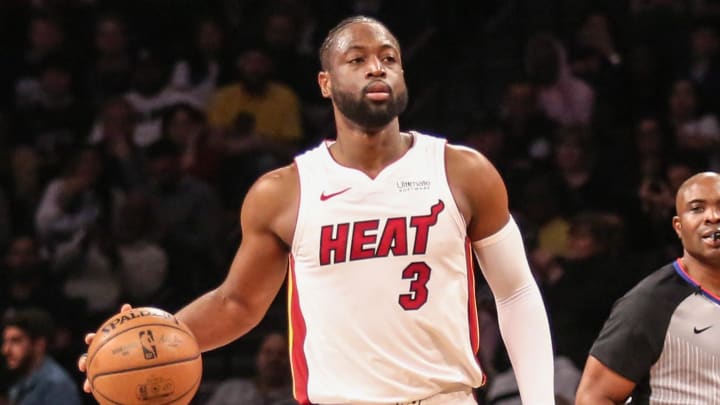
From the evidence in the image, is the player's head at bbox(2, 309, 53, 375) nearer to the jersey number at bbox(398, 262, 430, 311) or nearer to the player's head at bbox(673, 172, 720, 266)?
the player's head at bbox(673, 172, 720, 266)

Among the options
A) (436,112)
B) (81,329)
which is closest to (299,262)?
(81,329)

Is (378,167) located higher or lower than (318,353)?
higher

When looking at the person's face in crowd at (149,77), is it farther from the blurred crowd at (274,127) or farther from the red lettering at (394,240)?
the red lettering at (394,240)

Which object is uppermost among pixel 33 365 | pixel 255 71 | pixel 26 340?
pixel 255 71

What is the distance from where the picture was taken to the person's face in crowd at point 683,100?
8250mm

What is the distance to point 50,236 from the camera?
8.61 m

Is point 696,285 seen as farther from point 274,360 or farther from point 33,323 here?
point 33,323

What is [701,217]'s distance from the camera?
468 cm

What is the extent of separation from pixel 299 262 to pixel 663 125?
4823 millimetres

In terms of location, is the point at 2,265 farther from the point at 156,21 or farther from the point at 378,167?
the point at 378,167

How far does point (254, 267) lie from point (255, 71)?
5298 millimetres

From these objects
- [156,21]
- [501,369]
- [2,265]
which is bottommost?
[501,369]

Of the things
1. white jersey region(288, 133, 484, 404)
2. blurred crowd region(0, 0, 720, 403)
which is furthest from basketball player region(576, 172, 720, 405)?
blurred crowd region(0, 0, 720, 403)

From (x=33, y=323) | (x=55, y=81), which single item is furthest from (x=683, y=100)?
(x=55, y=81)
